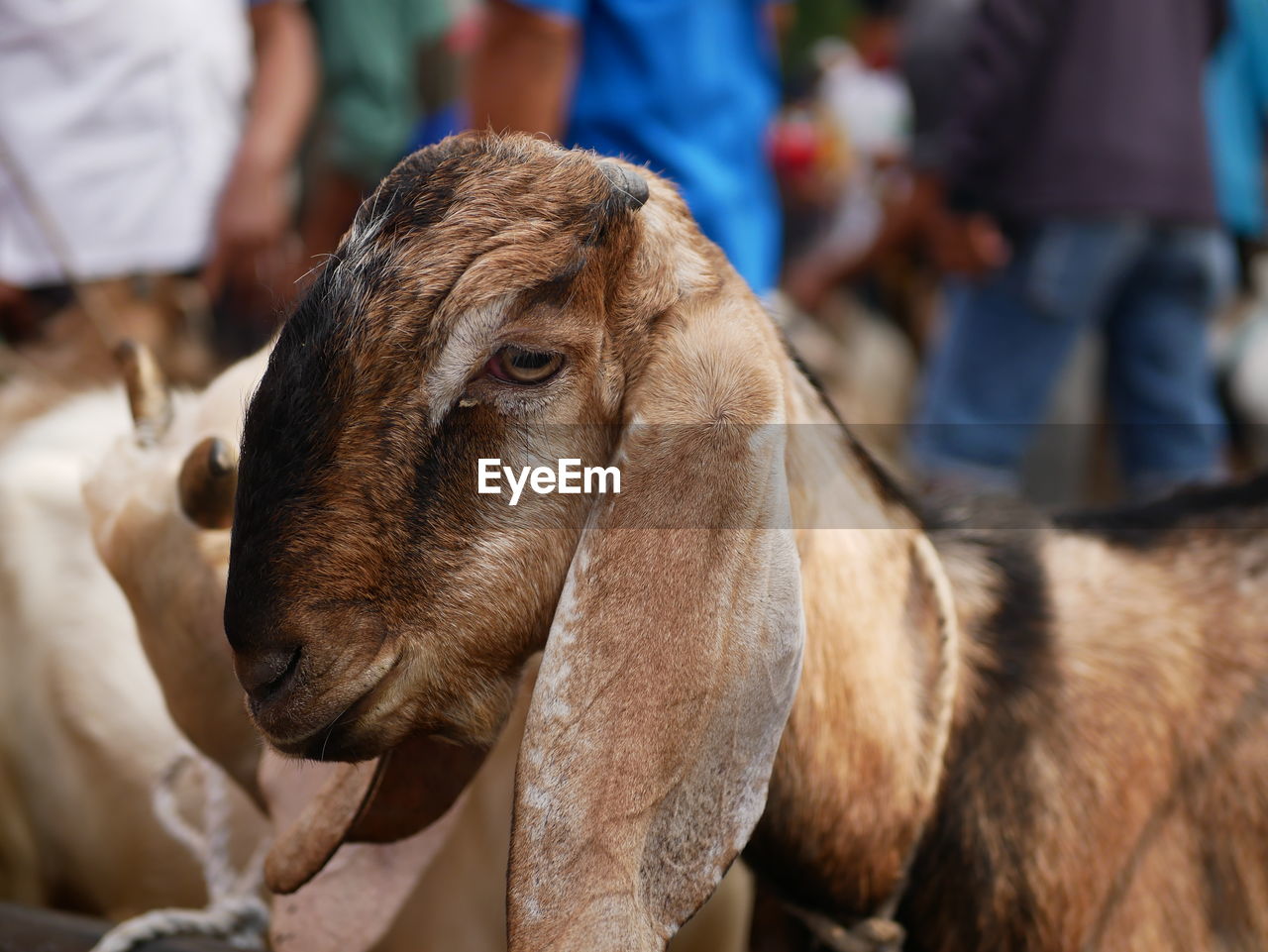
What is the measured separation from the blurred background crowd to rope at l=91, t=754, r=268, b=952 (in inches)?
27.0

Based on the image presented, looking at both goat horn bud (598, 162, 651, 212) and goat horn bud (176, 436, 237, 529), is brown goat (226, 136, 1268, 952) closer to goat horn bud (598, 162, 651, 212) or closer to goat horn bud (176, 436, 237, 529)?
goat horn bud (598, 162, 651, 212)

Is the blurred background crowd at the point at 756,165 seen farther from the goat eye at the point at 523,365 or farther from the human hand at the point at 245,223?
the goat eye at the point at 523,365

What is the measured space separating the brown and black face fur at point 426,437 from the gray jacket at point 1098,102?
2.30m

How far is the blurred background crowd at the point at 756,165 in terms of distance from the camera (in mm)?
2674

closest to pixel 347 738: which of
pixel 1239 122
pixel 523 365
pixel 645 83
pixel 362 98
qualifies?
pixel 523 365

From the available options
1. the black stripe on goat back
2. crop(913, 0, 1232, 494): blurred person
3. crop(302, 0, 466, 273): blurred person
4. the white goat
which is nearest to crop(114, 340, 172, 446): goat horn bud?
the white goat

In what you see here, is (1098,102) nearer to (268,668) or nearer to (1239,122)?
(1239,122)

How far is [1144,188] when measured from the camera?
313 centimetres

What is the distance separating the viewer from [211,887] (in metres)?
1.67

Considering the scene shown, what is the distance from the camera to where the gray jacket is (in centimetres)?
312

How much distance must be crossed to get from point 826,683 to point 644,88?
1713mm

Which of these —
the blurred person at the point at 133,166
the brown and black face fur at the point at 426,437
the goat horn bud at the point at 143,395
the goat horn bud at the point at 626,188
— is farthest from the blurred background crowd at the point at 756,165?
the goat horn bud at the point at 626,188

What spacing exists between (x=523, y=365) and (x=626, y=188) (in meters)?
0.21

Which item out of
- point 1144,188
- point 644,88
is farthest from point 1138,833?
point 1144,188
